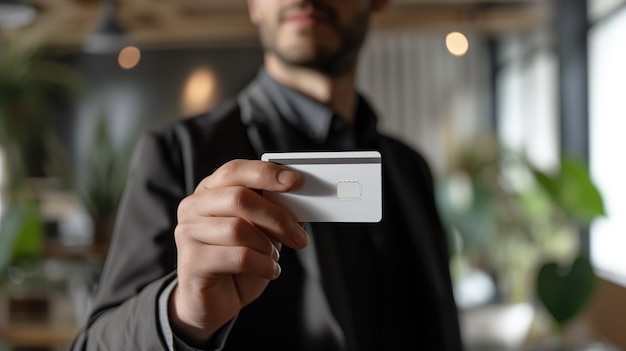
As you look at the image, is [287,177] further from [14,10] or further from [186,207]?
[14,10]

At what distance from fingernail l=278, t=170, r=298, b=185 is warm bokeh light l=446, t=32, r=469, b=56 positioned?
0.81ft

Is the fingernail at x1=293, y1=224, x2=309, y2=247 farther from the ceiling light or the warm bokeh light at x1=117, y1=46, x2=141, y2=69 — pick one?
the ceiling light

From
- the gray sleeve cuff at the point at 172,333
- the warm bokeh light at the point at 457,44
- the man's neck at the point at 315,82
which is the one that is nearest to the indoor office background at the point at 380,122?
the warm bokeh light at the point at 457,44

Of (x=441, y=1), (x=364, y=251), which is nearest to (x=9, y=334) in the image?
(x=364, y=251)

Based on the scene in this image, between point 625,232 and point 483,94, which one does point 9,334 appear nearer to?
point 625,232

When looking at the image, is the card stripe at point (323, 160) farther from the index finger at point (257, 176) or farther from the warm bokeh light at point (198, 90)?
the warm bokeh light at point (198, 90)

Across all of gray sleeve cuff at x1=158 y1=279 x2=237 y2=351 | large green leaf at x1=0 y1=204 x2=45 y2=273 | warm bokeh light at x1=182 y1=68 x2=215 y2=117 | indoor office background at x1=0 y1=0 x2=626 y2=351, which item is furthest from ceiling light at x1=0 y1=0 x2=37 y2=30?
gray sleeve cuff at x1=158 y1=279 x2=237 y2=351

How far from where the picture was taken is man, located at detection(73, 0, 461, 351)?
0.23m

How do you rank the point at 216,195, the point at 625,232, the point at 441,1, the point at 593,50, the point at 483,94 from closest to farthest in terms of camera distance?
1. the point at 216,195
2. the point at 625,232
3. the point at 593,50
4. the point at 441,1
5. the point at 483,94

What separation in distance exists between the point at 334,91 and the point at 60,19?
2.40 meters

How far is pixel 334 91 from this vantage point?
32 centimetres

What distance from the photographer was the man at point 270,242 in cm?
23

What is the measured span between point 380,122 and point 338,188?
0.94 meters

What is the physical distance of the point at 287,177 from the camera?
205 millimetres
